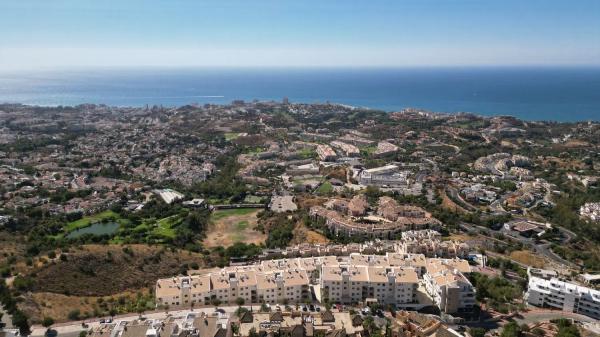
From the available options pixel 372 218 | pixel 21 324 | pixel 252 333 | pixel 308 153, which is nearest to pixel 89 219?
pixel 21 324

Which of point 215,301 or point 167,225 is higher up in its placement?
point 215,301

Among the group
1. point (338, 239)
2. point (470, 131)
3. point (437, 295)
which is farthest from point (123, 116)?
point (437, 295)

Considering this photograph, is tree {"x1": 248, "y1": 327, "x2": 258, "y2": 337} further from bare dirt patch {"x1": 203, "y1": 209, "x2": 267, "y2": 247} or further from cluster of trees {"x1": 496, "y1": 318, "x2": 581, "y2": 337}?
bare dirt patch {"x1": 203, "y1": 209, "x2": 267, "y2": 247}

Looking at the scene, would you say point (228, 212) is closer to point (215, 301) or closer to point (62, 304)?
point (215, 301)

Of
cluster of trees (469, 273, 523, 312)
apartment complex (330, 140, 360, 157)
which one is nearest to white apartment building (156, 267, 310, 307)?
cluster of trees (469, 273, 523, 312)

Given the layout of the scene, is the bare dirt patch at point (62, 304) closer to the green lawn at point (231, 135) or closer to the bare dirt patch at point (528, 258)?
the bare dirt patch at point (528, 258)
